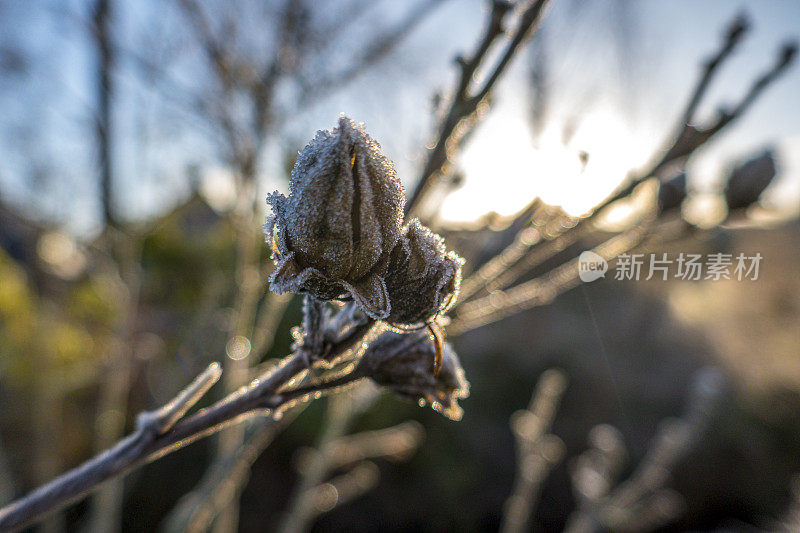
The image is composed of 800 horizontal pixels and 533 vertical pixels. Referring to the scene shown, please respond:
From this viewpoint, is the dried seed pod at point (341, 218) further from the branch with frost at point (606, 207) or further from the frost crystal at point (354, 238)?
the branch with frost at point (606, 207)

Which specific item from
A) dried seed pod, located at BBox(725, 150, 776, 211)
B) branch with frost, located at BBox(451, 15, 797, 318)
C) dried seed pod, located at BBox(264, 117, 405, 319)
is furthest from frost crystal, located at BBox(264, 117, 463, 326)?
dried seed pod, located at BBox(725, 150, 776, 211)

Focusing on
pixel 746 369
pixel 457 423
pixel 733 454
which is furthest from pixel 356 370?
pixel 746 369

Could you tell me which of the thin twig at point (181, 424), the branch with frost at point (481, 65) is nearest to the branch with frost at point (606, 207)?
the branch with frost at point (481, 65)

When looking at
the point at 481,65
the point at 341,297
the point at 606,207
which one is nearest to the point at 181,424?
the point at 341,297

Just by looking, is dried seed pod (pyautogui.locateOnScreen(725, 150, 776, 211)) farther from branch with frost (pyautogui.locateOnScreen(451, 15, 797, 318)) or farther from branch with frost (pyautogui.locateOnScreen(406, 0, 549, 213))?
branch with frost (pyautogui.locateOnScreen(406, 0, 549, 213))

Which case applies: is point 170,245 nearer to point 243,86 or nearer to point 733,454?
point 243,86

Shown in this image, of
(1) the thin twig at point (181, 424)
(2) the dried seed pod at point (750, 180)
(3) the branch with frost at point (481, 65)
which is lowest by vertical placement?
(2) the dried seed pod at point (750, 180)
